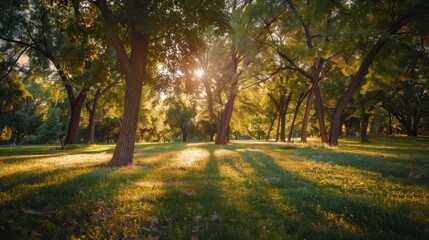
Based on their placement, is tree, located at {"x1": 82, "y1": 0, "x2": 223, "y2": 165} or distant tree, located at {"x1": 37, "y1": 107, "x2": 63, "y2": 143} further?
distant tree, located at {"x1": 37, "y1": 107, "x2": 63, "y2": 143}

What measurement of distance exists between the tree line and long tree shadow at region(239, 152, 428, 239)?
279 inches

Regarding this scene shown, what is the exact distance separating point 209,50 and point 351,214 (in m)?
26.7

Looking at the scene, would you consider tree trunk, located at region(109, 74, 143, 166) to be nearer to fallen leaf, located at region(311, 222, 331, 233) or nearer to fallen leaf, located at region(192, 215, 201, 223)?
fallen leaf, located at region(192, 215, 201, 223)

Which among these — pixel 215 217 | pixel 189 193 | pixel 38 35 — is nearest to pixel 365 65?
pixel 189 193

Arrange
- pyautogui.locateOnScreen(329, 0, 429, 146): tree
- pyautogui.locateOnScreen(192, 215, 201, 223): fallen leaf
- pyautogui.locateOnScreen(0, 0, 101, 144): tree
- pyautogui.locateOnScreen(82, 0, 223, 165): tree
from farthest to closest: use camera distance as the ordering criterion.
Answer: pyautogui.locateOnScreen(0, 0, 101, 144): tree, pyautogui.locateOnScreen(329, 0, 429, 146): tree, pyautogui.locateOnScreen(82, 0, 223, 165): tree, pyautogui.locateOnScreen(192, 215, 201, 223): fallen leaf

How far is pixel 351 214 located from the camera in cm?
453

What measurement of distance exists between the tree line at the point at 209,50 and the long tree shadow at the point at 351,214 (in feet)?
23.2

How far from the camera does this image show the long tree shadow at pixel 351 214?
376cm

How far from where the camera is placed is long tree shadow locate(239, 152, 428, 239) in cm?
376

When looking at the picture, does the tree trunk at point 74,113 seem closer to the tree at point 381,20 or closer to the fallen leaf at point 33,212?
the tree at point 381,20

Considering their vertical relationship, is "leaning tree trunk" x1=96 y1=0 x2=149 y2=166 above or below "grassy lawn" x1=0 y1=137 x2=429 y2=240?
above

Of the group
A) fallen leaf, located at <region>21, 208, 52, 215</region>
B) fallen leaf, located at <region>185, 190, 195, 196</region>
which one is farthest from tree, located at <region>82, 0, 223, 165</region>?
fallen leaf, located at <region>21, 208, 52, 215</region>

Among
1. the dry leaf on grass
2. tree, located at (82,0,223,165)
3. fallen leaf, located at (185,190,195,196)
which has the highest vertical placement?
tree, located at (82,0,223,165)

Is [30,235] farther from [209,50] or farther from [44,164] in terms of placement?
[209,50]
